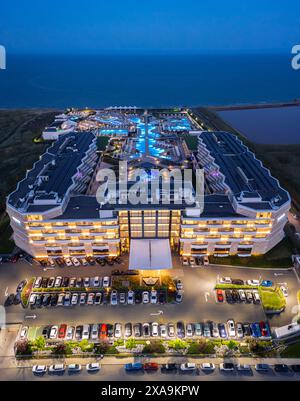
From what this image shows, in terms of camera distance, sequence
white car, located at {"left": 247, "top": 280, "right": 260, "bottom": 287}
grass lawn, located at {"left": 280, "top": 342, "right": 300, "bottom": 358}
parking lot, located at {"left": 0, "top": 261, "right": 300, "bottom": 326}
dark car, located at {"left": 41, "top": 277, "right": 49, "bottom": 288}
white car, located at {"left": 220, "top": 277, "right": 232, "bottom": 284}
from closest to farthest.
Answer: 1. grass lawn, located at {"left": 280, "top": 342, "right": 300, "bottom": 358}
2. parking lot, located at {"left": 0, "top": 261, "right": 300, "bottom": 326}
3. white car, located at {"left": 247, "top": 280, "right": 260, "bottom": 287}
4. dark car, located at {"left": 41, "top": 277, "right": 49, "bottom": 288}
5. white car, located at {"left": 220, "top": 277, "right": 232, "bottom": 284}

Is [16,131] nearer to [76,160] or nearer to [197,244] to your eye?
[76,160]

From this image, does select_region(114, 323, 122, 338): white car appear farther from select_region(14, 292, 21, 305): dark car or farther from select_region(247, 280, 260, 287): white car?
select_region(247, 280, 260, 287): white car

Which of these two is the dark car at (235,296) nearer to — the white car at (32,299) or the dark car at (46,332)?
the dark car at (46,332)

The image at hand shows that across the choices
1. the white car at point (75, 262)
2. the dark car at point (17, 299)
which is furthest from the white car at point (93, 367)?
the white car at point (75, 262)

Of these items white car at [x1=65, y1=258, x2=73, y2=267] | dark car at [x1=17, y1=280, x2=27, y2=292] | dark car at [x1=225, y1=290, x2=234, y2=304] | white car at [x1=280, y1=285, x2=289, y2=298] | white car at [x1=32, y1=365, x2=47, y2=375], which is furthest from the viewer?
white car at [x1=65, y1=258, x2=73, y2=267]

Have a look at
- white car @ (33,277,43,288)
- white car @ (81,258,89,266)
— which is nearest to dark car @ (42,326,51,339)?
white car @ (33,277,43,288)

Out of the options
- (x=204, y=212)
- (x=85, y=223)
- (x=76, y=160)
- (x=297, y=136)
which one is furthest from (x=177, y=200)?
(x=297, y=136)
